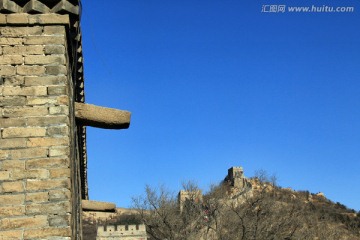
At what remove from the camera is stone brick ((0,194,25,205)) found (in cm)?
→ 420

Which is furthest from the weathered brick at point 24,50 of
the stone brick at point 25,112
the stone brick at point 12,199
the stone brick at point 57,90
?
the stone brick at point 12,199

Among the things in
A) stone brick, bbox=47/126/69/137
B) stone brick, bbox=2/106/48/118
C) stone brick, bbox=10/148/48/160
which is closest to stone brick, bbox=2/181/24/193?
stone brick, bbox=10/148/48/160

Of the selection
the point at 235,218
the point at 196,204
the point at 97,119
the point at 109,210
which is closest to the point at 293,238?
the point at 235,218

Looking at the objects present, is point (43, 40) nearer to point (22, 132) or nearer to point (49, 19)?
point (49, 19)

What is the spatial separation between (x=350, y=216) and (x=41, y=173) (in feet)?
221

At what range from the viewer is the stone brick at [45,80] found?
4.51 metres

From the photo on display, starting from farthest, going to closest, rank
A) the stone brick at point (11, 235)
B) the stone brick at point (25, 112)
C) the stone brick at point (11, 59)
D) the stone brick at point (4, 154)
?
1. the stone brick at point (11, 59)
2. the stone brick at point (25, 112)
3. the stone brick at point (4, 154)
4. the stone brick at point (11, 235)

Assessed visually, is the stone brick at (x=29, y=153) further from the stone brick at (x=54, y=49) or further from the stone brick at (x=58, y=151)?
the stone brick at (x=54, y=49)

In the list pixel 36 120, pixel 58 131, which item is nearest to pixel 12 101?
pixel 36 120

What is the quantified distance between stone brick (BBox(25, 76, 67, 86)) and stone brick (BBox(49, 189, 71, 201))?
3.20 feet

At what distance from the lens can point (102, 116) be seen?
530 centimetres

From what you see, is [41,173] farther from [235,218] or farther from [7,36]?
[235,218]

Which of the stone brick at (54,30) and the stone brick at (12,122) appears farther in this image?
the stone brick at (54,30)

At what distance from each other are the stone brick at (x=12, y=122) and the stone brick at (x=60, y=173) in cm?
49
